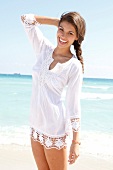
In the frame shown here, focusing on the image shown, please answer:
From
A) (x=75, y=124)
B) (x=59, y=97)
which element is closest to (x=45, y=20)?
(x=59, y=97)

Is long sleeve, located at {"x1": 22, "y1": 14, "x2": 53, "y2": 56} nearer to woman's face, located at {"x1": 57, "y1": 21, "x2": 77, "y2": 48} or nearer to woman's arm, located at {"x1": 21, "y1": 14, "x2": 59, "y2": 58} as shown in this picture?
woman's arm, located at {"x1": 21, "y1": 14, "x2": 59, "y2": 58}

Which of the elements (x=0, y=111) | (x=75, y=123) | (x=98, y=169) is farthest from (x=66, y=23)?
(x=0, y=111)

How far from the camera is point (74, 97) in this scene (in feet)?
7.16

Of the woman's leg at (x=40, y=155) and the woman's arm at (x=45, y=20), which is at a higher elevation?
the woman's arm at (x=45, y=20)

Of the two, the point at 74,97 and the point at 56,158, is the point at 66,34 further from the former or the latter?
the point at 56,158

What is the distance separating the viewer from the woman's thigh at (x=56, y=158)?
7.39 ft

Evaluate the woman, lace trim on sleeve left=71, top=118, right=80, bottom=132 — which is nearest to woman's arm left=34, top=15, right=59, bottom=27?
the woman

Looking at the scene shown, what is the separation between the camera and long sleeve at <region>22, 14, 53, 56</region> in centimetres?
245

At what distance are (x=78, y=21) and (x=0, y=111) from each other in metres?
9.10

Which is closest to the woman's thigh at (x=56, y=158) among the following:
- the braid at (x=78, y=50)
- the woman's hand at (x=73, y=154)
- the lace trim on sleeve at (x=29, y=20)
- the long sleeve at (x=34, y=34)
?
the woman's hand at (x=73, y=154)

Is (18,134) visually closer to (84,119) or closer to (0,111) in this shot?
(84,119)

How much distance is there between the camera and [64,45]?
2.27m

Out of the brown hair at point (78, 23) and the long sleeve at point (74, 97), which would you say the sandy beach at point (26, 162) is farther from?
the brown hair at point (78, 23)

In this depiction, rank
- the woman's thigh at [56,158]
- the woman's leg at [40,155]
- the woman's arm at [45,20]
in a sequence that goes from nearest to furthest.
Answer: the woman's thigh at [56,158], the woman's leg at [40,155], the woman's arm at [45,20]
